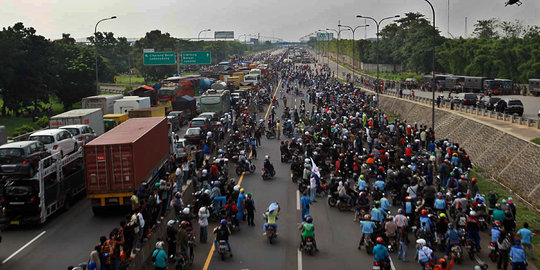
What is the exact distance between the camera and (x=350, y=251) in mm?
15695

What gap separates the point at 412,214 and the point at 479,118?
22716 mm

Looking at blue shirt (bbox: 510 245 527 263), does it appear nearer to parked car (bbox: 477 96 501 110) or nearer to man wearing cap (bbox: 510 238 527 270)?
man wearing cap (bbox: 510 238 527 270)

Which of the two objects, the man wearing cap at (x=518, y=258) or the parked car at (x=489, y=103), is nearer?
the man wearing cap at (x=518, y=258)

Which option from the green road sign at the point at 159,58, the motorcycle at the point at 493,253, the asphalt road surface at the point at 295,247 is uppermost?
the green road sign at the point at 159,58

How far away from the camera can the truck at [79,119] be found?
2847 centimetres

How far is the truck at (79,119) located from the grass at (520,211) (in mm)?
21136

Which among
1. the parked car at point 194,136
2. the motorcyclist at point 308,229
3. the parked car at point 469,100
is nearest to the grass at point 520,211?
the motorcyclist at point 308,229

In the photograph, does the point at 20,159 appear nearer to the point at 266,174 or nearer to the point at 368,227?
the point at 266,174

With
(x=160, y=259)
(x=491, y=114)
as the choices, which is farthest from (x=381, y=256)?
(x=491, y=114)

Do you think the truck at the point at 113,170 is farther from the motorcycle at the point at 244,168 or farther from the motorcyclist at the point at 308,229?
the motorcycle at the point at 244,168

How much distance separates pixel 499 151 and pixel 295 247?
1784 cm

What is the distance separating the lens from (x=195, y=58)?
79125 mm

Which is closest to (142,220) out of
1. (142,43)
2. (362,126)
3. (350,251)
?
(350,251)

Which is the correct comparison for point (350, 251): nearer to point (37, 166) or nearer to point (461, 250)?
point (461, 250)
